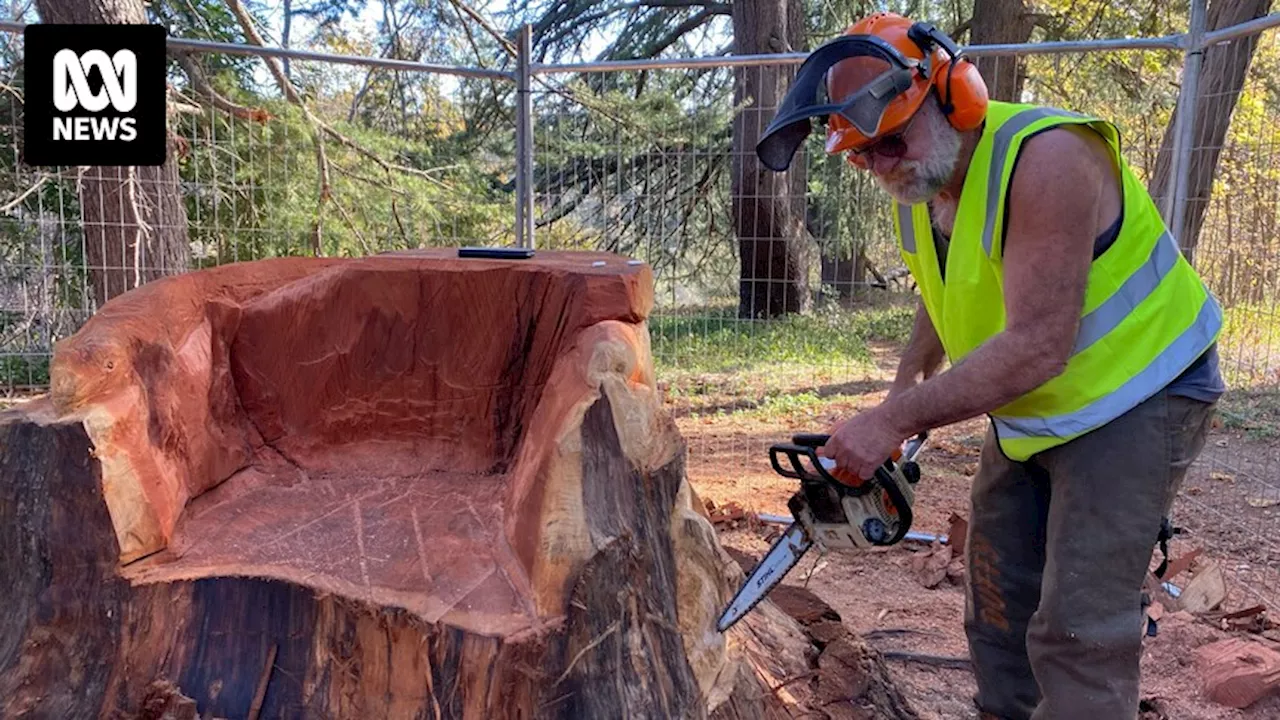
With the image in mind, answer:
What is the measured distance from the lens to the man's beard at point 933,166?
189 cm

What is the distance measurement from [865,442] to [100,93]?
518cm

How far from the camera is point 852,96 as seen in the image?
178 cm

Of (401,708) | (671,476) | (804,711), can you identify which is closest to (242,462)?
(401,708)

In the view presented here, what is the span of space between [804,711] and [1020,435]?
0.89m

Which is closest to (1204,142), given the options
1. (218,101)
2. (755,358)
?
(755,358)

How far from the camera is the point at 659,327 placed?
6.08m

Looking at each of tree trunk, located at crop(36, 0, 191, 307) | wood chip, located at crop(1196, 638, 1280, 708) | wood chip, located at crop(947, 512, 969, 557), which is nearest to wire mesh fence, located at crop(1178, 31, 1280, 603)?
wood chip, located at crop(1196, 638, 1280, 708)

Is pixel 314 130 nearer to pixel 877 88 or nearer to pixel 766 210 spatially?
pixel 766 210

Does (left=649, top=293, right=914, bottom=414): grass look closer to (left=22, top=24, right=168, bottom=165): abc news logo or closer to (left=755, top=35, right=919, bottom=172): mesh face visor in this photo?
(left=22, top=24, right=168, bottom=165): abc news logo

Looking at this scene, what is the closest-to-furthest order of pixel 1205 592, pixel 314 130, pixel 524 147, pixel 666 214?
pixel 1205 592 < pixel 524 147 < pixel 314 130 < pixel 666 214

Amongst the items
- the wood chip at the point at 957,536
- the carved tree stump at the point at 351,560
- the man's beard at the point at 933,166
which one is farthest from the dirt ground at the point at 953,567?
the man's beard at the point at 933,166

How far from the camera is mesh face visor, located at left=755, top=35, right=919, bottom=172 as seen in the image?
1.77 metres

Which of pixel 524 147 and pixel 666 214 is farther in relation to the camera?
pixel 666 214

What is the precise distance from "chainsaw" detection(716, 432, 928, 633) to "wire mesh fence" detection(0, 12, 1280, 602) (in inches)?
106
